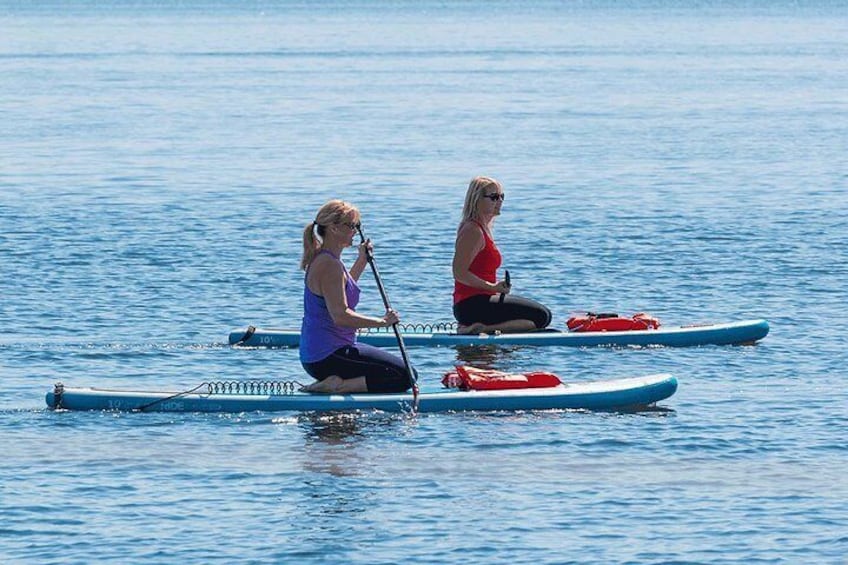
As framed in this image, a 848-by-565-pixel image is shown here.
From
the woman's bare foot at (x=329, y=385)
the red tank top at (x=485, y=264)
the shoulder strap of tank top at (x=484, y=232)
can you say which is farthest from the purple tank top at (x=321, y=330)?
the red tank top at (x=485, y=264)

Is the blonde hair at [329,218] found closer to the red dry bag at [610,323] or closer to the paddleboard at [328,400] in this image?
the paddleboard at [328,400]

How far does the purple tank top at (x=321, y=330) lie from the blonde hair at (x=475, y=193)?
3328 millimetres

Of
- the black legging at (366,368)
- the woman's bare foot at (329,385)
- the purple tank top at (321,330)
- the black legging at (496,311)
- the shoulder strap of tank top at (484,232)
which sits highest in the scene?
the shoulder strap of tank top at (484,232)

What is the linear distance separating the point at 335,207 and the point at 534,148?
116 ft

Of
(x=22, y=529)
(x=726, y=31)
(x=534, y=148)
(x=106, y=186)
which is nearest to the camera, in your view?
(x=22, y=529)

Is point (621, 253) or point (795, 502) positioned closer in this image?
point (795, 502)

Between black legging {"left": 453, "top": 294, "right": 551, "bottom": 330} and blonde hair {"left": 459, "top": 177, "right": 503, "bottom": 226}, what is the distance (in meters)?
1.23

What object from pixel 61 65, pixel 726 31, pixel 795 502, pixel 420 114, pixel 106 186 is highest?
pixel 726 31

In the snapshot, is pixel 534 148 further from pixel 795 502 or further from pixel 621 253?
pixel 795 502

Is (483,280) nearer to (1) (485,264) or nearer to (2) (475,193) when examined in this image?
(1) (485,264)

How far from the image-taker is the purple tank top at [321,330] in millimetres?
18719

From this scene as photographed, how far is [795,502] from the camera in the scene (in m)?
16.3

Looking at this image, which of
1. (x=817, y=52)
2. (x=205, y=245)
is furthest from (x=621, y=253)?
(x=817, y=52)

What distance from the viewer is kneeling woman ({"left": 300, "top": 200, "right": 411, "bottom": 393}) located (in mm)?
18234
